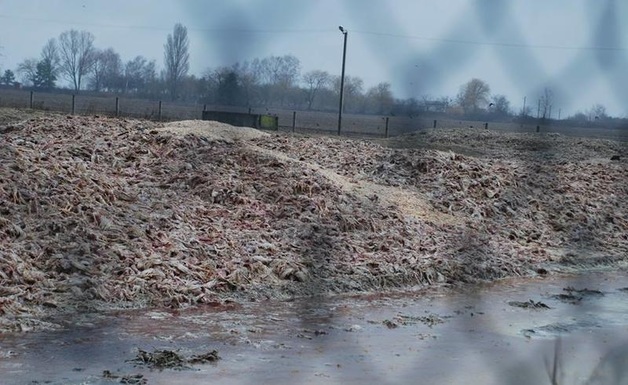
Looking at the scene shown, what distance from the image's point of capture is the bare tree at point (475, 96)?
5.38 feet

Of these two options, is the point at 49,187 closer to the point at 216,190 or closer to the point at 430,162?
the point at 216,190

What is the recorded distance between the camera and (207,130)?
37.8ft

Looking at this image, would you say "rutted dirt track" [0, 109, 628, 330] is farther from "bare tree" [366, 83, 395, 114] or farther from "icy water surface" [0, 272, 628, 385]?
"bare tree" [366, 83, 395, 114]

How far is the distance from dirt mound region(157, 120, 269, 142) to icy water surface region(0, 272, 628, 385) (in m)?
4.27

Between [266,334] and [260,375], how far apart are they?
1080 mm

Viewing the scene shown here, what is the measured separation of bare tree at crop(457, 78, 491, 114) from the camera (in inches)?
64.6

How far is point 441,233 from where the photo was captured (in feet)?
31.7

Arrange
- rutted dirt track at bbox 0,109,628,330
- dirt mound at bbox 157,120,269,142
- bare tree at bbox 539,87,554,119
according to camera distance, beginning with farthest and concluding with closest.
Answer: dirt mound at bbox 157,120,269,142
rutted dirt track at bbox 0,109,628,330
bare tree at bbox 539,87,554,119

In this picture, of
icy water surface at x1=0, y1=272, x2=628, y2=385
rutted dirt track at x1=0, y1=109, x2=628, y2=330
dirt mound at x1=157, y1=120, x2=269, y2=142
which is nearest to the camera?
icy water surface at x1=0, y1=272, x2=628, y2=385

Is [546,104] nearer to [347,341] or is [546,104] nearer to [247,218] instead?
[347,341]

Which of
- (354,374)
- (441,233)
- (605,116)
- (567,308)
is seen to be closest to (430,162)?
(441,233)

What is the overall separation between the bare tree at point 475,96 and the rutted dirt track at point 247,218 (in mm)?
3061

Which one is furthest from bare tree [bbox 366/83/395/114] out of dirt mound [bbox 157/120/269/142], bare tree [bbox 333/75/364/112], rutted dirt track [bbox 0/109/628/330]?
dirt mound [bbox 157/120/269/142]

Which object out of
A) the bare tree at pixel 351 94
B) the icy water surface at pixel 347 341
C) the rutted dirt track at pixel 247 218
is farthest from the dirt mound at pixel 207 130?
the bare tree at pixel 351 94
